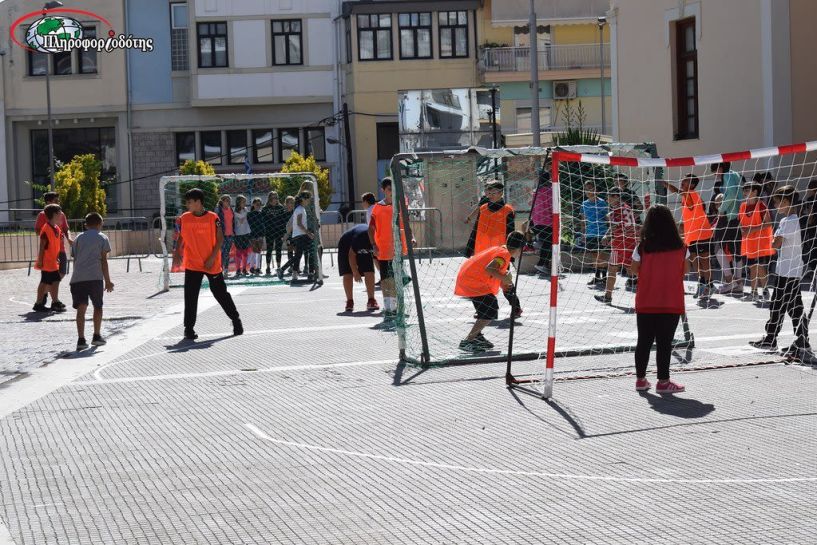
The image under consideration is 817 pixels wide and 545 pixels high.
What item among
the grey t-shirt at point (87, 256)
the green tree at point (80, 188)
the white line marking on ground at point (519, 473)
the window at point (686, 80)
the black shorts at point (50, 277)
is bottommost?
the white line marking on ground at point (519, 473)

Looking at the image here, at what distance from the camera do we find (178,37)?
53.5 meters

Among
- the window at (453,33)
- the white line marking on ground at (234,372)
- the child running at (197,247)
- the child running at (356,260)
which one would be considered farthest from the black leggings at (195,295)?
the window at (453,33)

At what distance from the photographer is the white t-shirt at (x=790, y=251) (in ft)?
40.8

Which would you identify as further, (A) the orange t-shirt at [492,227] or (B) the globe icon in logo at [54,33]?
(B) the globe icon in logo at [54,33]

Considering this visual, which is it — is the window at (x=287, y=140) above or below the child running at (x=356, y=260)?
above

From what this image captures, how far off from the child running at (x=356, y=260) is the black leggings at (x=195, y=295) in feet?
8.18

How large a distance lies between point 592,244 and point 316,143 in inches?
1383

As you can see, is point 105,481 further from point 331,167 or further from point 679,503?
point 331,167

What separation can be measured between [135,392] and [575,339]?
200 inches

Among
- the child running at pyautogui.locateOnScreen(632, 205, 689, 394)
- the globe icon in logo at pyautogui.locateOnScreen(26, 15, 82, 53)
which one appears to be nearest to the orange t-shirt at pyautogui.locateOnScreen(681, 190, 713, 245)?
the child running at pyautogui.locateOnScreen(632, 205, 689, 394)

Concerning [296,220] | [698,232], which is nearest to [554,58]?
[296,220]

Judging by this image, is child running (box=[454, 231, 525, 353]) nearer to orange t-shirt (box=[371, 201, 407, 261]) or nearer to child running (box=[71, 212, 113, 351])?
orange t-shirt (box=[371, 201, 407, 261])

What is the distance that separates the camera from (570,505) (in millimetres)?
6820

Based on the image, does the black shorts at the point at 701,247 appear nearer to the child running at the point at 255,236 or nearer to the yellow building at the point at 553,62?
the child running at the point at 255,236
